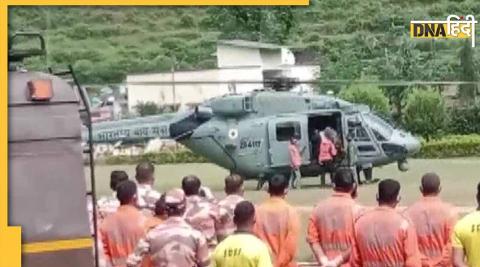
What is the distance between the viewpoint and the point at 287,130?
74.7 feet

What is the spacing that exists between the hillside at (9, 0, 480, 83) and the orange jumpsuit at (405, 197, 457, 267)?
27199mm

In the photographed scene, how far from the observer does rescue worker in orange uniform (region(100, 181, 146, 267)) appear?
820 centimetres

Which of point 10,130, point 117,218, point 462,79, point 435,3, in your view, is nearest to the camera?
point 10,130

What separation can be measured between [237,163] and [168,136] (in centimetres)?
146

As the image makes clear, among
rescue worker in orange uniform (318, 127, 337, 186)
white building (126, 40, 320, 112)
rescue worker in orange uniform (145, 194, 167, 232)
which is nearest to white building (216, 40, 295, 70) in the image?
white building (126, 40, 320, 112)

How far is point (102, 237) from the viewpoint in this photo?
833 cm

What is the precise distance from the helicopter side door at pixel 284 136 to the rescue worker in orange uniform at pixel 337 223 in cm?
1419

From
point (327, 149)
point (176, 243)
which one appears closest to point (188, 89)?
point (327, 149)

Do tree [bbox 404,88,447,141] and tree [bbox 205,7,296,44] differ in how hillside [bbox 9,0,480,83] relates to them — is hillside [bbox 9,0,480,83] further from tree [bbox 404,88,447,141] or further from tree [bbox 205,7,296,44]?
tree [bbox 404,88,447,141]

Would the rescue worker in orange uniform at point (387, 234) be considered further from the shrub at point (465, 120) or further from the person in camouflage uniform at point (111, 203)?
the shrub at point (465, 120)

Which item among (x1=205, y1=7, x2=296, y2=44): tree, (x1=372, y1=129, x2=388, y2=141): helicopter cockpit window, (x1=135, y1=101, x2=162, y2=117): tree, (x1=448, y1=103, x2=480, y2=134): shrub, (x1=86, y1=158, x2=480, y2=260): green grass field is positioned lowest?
(x1=86, y1=158, x2=480, y2=260): green grass field

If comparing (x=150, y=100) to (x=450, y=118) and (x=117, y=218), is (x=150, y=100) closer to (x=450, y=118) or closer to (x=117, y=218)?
(x=450, y=118)

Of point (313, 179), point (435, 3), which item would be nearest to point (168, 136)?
point (313, 179)

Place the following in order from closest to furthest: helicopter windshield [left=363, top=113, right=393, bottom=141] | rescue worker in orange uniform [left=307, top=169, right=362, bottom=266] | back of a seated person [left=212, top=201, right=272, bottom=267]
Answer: back of a seated person [left=212, top=201, right=272, bottom=267] < rescue worker in orange uniform [left=307, top=169, right=362, bottom=266] < helicopter windshield [left=363, top=113, right=393, bottom=141]
